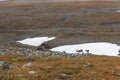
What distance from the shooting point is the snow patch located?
61022mm

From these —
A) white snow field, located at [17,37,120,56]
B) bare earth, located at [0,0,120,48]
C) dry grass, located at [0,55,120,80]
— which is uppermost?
dry grass, located at [0,55,120,80]

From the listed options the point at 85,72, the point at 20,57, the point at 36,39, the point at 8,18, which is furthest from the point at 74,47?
the point at 8,18

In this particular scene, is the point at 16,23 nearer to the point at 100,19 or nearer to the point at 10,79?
the point at 100,19

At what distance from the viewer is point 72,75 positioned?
89.6 ft

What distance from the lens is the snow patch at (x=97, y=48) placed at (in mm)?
61022

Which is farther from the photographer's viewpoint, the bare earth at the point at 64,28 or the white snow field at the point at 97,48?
the bare earth at the point at 64,28

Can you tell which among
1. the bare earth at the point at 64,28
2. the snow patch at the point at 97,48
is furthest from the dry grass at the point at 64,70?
the bare earth at the point at 64,28

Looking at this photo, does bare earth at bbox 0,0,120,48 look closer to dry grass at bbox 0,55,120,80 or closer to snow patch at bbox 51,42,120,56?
snow patch at bbox 51,42,120,56

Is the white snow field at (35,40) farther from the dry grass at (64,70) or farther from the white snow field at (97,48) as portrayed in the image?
the dry grass at (64,70)

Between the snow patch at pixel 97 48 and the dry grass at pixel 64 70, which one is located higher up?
the dry grass at pixel 64 70

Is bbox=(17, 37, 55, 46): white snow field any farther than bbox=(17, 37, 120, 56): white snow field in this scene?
Yes

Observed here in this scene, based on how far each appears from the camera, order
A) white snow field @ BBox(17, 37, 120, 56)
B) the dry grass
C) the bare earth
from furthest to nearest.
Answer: the bare earth → white snow field @ BBox(17, 37, 120, 56) → the dry grass

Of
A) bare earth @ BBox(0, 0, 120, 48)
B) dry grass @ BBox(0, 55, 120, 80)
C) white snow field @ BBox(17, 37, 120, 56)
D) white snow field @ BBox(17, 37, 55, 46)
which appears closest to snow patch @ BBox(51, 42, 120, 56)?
Answer: white snow field @ BBox(17, 37, 120, 56)

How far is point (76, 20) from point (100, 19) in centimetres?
699
